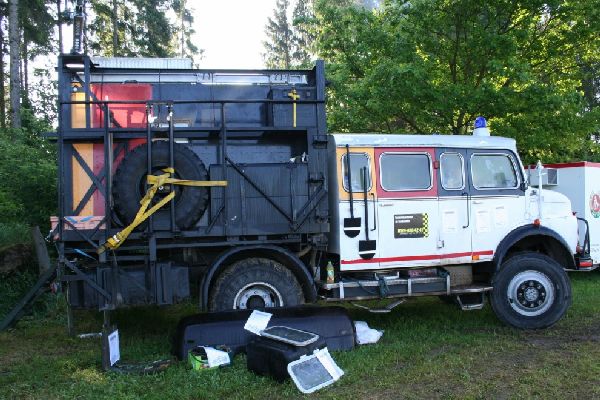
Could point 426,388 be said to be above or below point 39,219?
below

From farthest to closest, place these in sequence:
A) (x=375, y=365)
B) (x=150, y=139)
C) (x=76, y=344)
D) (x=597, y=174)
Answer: (x=597, y=174) → (x=76, y=344) → (x=150, y=139) → (x=375, y=365)

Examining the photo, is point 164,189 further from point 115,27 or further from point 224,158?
point 115,27

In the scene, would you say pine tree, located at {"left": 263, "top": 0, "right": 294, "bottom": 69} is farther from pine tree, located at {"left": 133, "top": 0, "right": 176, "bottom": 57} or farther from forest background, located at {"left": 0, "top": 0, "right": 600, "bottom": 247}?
forest background, located at {"left": 0, "top": 0, "right": 600, "bottom": 247}

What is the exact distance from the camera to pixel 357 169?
265 inches

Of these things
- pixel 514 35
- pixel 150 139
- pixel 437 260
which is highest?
pixel 514 35

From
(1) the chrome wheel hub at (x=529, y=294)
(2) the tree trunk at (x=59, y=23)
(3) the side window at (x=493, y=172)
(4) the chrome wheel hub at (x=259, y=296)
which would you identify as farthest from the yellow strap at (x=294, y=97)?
(2) the tree trunk at (x=59, y=23)

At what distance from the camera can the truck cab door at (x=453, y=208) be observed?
22.7 feet

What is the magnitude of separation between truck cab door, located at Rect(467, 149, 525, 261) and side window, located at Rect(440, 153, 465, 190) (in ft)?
0.46

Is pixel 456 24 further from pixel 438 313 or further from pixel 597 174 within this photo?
pixel 438 313

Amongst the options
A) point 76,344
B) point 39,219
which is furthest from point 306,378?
point 39,219

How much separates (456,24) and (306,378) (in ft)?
27.9

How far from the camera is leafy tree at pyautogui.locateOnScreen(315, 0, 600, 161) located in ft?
33.4

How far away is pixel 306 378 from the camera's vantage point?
4930 millimetres

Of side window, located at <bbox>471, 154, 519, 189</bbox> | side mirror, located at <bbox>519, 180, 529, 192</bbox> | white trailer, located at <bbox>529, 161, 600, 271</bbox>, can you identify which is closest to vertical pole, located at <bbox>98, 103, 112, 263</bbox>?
side window, located at <bbox>471, 154, 519, 189</bbox>
